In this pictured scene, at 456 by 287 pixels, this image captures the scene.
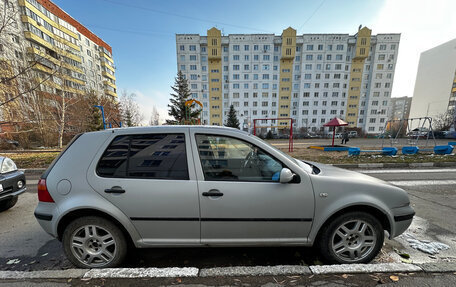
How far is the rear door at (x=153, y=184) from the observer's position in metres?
1.86

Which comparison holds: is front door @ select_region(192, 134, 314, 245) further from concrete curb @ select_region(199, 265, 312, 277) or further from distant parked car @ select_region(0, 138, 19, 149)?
distant parked car @ select_region(0, 138, 19, 149)

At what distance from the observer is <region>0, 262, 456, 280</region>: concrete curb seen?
1678 millimetres

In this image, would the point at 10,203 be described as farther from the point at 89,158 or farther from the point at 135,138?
the point at 135,138

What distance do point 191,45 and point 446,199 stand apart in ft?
166

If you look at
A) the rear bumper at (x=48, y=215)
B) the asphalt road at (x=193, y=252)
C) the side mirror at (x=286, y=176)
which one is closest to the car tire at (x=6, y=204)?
the asphalt road at (x=193, y=252)

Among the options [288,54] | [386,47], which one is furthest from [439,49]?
[288,54]

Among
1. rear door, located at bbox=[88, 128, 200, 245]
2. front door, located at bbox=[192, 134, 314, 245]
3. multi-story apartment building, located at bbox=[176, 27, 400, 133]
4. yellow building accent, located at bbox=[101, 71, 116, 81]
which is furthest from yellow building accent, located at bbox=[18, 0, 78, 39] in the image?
front door, located at bbox=[192, 134, 314, 245]

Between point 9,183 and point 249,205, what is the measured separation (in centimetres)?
494

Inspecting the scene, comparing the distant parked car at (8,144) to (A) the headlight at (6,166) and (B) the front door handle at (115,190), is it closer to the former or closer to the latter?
(A) the headlight at (6,166)

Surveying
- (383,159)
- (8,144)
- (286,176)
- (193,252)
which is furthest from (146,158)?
(8,144)

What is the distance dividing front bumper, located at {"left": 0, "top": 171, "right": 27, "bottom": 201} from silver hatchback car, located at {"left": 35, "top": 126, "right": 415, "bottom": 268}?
2.52m

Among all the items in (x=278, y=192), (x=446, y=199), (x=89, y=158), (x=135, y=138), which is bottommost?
(x=446, y=199)

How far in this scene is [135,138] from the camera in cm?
206

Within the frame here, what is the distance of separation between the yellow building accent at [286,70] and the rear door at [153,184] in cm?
4368
